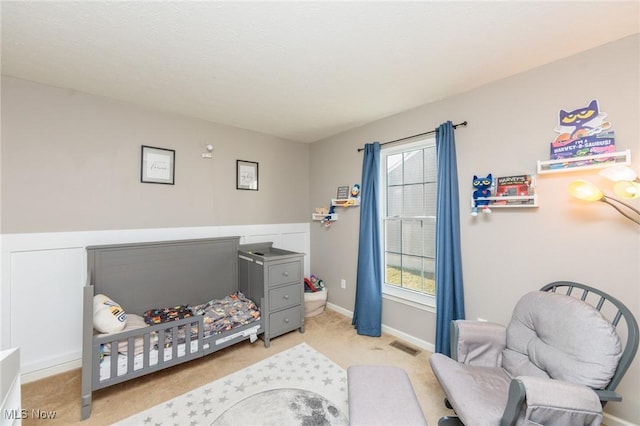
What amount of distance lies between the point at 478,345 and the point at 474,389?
0.39 metres

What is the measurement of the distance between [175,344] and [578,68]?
3616mm

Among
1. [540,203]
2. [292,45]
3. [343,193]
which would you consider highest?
[292,45]

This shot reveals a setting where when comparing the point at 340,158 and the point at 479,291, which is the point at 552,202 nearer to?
the point at 479,291

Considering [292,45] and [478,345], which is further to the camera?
[478,345]

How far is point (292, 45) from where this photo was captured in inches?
66.5

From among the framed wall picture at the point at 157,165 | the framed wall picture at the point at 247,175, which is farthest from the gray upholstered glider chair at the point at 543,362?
the framed wall picture at the point at 157,165

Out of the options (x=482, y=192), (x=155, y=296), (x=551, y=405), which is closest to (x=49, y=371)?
(x=155, y=296)

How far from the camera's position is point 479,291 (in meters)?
2.27

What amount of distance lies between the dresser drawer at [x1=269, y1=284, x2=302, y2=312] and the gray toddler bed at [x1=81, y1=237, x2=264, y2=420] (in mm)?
157

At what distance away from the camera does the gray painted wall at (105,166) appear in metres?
2.10

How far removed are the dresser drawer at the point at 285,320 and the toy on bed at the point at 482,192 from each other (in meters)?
2.03

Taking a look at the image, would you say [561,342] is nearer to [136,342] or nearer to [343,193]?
[343,193]

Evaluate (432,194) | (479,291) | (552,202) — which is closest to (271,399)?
(479,291)

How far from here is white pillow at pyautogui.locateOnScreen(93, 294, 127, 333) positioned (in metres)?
1.91
